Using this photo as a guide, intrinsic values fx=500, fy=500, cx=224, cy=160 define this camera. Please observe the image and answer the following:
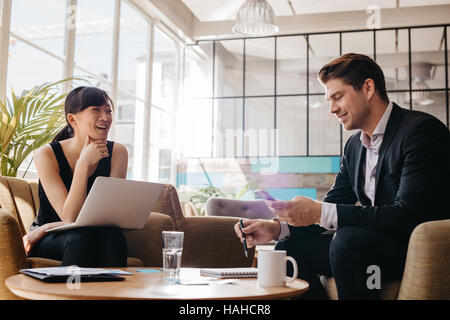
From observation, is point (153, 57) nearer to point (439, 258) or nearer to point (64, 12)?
point (64, 12)

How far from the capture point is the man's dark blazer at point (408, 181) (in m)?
1.38

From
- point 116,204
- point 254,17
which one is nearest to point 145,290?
point 116,204

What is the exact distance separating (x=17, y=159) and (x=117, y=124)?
2.98 m

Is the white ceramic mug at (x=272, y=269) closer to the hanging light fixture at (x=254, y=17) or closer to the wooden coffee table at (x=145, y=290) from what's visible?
the wooden coffee table at (x=145, y=290)

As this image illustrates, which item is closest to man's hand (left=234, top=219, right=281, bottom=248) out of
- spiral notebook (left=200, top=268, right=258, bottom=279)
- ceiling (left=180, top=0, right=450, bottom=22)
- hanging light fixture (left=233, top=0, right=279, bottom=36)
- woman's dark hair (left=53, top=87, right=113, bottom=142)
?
spiral notebook (left=200, top=268, right=258, bottom=279)

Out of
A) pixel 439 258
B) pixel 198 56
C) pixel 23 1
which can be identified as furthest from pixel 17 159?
pixel 198 56

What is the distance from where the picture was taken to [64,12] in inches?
175

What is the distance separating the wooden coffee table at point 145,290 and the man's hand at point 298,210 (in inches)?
7.5

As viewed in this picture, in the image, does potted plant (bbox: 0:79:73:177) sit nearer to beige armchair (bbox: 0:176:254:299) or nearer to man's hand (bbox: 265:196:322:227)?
beige armchair (bbox: 0:176:254:299)

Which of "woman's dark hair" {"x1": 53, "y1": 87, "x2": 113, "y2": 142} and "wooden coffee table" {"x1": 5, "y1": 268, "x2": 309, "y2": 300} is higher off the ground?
"woman's dark hair" {"x1": 53, "y1": 87, "x2": 113, "y2": 142}

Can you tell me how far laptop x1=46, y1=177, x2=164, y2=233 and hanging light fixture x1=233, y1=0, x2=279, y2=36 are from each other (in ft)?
11.1

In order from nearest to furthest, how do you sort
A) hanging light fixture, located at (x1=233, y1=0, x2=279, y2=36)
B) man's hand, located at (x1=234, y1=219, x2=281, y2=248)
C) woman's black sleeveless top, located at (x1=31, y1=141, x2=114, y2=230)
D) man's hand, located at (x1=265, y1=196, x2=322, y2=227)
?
man's hand, located at (x1=265, y1=196, x2=322, y2=227) < man's hand, located at (x1=234, y1=219, x2=281, y2=248) < woman's black sleeveless top, located at (x1=31, y1=141, x2=114, y2=230) < hanging light fixture, located at (x1=233, y1=0, x2=279, y2=36)

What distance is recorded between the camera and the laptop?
5.47 ft

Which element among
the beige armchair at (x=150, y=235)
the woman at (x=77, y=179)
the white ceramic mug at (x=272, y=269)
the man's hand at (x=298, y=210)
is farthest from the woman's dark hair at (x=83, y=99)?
the white ceramic mug at (x=272, y=269)
